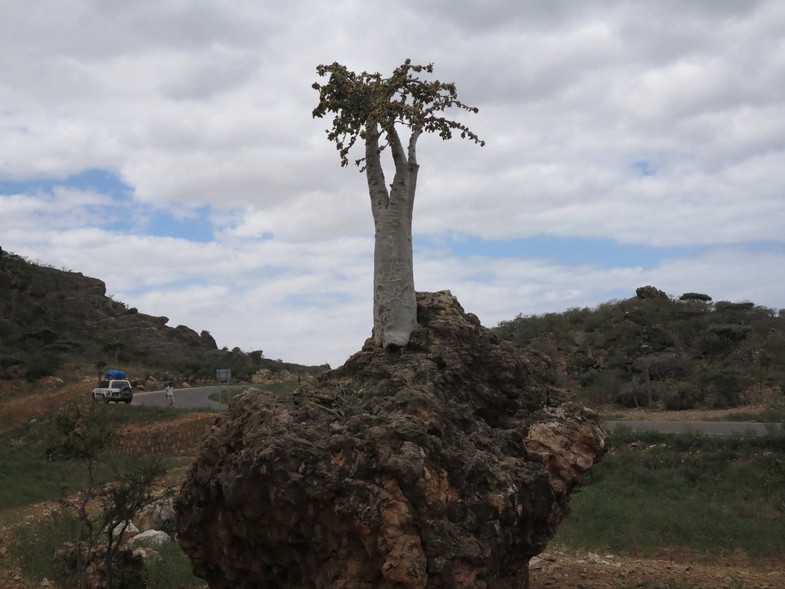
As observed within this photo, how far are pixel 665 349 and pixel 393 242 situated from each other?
28.4 meters

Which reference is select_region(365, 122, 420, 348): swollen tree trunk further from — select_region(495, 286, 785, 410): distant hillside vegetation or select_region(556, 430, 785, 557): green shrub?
select_region(495, 286, 785, 410): distant hillside vegetation

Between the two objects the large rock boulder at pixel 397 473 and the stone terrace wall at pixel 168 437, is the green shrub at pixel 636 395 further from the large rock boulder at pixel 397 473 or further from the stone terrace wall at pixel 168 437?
the large rock boulder at pixel 397 473

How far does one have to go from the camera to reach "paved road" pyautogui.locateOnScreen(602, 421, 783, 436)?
18.9 metres

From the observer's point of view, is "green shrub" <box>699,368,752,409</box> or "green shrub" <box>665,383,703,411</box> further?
"green shrub" <box>665,383,703,411</box>

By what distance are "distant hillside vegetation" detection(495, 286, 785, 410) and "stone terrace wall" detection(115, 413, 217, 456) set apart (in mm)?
13260

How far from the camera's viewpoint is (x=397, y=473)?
5.30 m

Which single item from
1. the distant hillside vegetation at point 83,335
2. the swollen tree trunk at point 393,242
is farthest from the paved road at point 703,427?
the distant hillside vegetation at point 83,335

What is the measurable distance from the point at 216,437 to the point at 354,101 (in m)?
3.28

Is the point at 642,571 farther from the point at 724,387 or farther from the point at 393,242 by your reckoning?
the point at 724,387

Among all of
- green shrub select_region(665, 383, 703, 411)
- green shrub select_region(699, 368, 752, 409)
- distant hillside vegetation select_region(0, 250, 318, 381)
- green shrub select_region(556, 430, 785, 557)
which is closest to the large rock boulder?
green shrub select_region(556, 430, 785, 557)

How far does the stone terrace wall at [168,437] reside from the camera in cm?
2444

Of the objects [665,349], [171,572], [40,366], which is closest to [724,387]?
[665,349]

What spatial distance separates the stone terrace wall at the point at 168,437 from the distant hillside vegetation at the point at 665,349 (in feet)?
43.5

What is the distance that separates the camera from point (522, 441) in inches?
263
